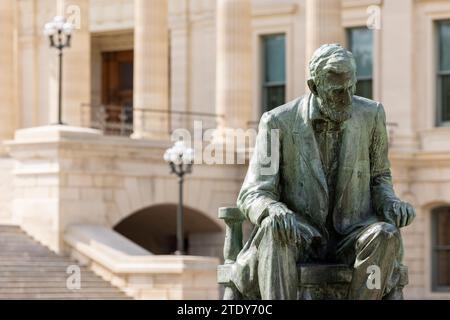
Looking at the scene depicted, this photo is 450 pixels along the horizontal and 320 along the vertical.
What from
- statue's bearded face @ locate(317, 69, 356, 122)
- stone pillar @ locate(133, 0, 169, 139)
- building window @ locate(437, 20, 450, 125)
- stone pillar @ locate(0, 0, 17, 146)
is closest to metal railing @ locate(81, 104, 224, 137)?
stone pillar @ locate(133, 0, 169, 139)

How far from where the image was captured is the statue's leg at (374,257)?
1006 cm

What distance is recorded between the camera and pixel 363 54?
47.4 metres

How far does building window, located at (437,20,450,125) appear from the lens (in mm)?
46031

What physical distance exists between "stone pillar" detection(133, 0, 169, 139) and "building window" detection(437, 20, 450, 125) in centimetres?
704

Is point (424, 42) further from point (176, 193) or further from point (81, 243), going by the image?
point (81, 243)

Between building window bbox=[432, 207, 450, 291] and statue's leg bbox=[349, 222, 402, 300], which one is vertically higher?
statue's leg bbox=[349, 222, 402, 300]

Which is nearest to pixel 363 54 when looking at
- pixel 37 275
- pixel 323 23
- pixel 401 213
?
pixel 323 23

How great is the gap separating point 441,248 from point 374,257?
119 feet

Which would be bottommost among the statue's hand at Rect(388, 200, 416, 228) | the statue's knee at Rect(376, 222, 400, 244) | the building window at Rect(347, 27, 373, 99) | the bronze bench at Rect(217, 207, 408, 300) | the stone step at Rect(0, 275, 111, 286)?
the stone step at Rect(0, 275, 111, 286)

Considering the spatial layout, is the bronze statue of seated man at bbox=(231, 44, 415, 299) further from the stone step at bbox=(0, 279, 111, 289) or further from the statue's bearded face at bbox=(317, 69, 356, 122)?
the stone step at bbox=(0, 279, 111, 289)

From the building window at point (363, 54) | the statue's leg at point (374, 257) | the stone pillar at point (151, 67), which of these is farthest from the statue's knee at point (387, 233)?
the building window at point (363, 54)

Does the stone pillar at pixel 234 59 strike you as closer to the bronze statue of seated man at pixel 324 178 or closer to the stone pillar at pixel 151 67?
the stone pillar at pixel 151 67
